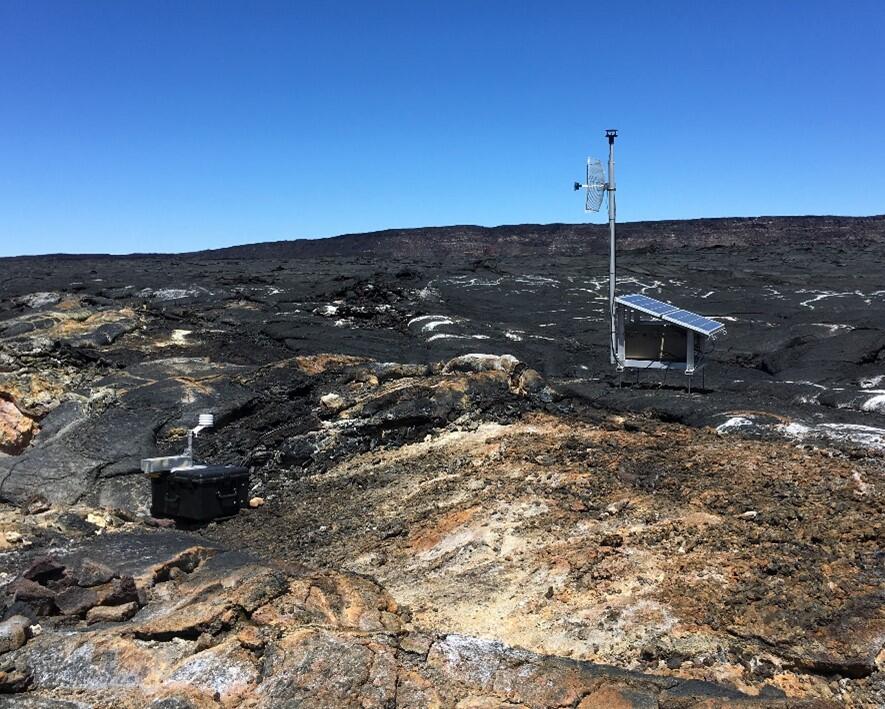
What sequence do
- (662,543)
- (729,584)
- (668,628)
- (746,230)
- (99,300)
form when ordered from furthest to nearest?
(746,230) < (99,300) < (662,543) < (729,584) < (668,628)

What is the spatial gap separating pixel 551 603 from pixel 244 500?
→ 4.88m

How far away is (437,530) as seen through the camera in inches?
309

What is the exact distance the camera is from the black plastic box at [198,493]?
9164 millimetres

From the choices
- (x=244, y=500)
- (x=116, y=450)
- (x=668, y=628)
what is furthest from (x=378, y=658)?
(x=116, y=450)

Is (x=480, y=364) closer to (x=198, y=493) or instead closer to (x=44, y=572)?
(x=198, y=493)

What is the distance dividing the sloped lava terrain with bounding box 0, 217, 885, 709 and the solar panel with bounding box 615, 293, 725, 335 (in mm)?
1066

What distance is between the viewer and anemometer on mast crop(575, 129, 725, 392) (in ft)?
36.4

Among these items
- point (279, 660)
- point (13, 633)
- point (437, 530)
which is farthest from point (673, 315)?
point (13, 633)

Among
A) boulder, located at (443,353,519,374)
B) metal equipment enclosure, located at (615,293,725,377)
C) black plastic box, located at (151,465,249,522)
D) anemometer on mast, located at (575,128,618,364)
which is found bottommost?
black plastic box, located at (151,465,249,522)

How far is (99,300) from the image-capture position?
920 inches

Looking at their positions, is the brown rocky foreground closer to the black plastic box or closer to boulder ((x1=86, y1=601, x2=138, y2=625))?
boulder ((x1=86, y1=601, x2=138, y2=625))

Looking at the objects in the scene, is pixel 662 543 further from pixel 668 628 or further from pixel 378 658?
pixel 378 658

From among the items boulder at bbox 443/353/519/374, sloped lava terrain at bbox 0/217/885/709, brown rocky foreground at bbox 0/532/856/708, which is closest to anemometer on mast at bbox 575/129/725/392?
sloped lava terrain at bbox 0/217/885/709

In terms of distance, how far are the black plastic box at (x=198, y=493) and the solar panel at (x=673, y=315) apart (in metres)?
5.52
